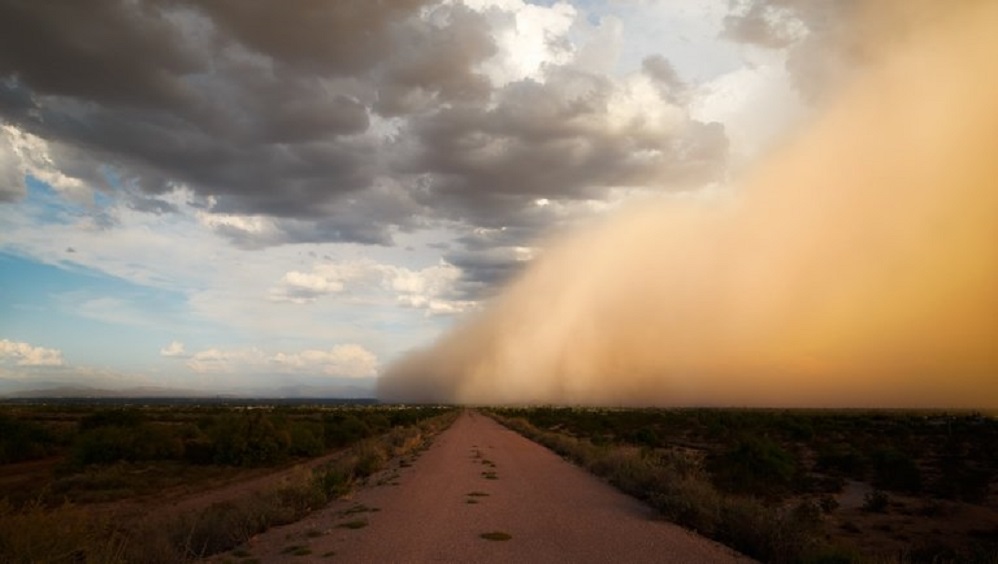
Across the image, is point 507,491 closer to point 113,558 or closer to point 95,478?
point 113,558

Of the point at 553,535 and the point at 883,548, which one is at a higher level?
the point at 553,535

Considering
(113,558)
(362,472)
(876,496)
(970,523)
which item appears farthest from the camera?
(362,472)

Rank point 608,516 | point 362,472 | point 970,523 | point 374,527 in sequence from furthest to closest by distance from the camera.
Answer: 1. point 362,472
2. point 970,523
3. point 608,516
4. point 374,527

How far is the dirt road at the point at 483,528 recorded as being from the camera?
9.71 m

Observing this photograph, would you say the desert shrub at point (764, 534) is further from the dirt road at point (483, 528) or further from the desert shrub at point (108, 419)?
the desert shrub at point (108, 419)

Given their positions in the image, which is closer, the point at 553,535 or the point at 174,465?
the point at 553,535

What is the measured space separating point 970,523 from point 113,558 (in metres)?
22.4

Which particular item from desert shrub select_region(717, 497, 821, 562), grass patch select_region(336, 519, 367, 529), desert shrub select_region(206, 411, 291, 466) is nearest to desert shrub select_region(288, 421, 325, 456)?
desert shrub select_region(206, 411, 291, 466)

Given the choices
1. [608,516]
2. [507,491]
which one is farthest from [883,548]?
[507,491]

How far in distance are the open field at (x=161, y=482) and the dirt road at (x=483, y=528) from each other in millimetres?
971

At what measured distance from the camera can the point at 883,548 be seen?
15891 mm

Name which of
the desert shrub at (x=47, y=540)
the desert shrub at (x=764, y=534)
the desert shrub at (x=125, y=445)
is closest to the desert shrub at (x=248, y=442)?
the desert shrub at (x=125, y=445)

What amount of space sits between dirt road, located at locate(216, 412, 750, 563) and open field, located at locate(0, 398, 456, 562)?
3.19ft

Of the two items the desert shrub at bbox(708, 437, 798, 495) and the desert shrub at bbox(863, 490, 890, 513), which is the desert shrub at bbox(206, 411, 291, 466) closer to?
the desert shrub at bbox(708, 437, 798, 495)
